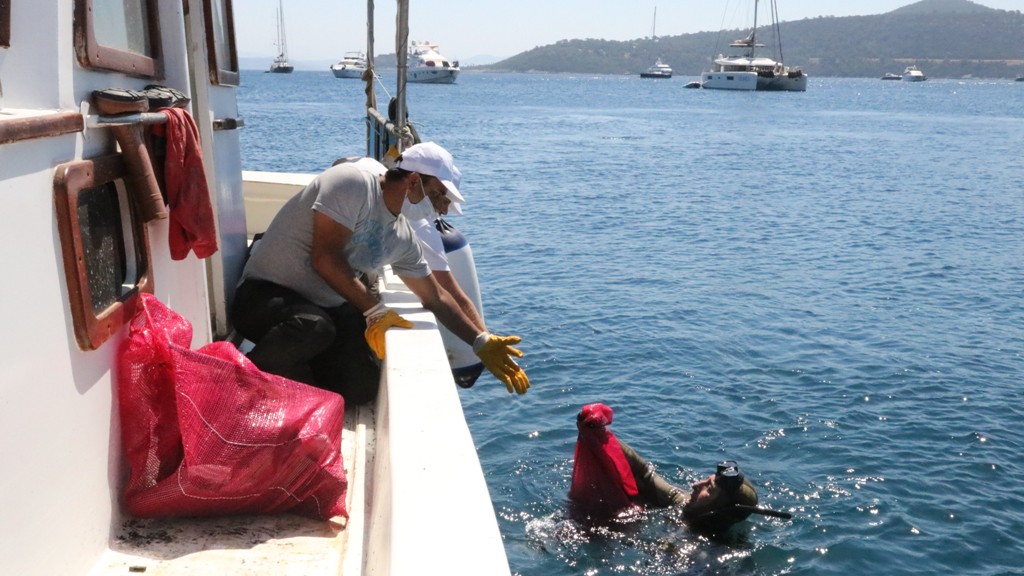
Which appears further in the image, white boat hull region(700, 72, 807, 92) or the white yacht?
white boat hull region(700, 72, 807, 92)

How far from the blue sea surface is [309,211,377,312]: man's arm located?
10.0 ft

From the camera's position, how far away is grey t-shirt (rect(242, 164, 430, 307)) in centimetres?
460

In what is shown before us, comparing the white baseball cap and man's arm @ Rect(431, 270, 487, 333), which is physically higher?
the white baseball cap

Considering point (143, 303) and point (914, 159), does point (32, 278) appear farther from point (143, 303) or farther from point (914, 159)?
point (914, 159)

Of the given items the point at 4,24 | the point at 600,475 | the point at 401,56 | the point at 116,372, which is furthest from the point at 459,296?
the point at 401,56

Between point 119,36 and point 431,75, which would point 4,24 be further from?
point 431,75

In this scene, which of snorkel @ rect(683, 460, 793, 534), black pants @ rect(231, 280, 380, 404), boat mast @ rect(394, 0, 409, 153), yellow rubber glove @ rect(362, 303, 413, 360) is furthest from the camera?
boat mast @ rect(394, 0, 409, 153)

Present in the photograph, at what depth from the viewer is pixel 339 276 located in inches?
180

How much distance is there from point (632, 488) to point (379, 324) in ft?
10.9

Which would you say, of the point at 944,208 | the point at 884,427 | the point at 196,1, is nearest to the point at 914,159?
the point at 944,208

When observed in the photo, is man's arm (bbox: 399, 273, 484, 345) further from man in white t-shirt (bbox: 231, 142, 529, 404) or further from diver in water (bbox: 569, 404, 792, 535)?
diver in water (bbox: 569, 404, 792, 535)

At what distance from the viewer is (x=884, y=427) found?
33.3ft

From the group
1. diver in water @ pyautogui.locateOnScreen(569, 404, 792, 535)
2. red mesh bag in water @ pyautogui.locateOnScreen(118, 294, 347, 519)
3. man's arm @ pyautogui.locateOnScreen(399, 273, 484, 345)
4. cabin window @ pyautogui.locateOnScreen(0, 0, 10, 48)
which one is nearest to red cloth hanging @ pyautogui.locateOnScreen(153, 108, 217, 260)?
red mesh bag in water @ pyautogui.locateOnScreen(118, 294, 347, 519)

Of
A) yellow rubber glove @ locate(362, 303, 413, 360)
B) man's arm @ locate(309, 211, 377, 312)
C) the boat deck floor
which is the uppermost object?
man's arm @ locate(309, 211, 377, 312)
